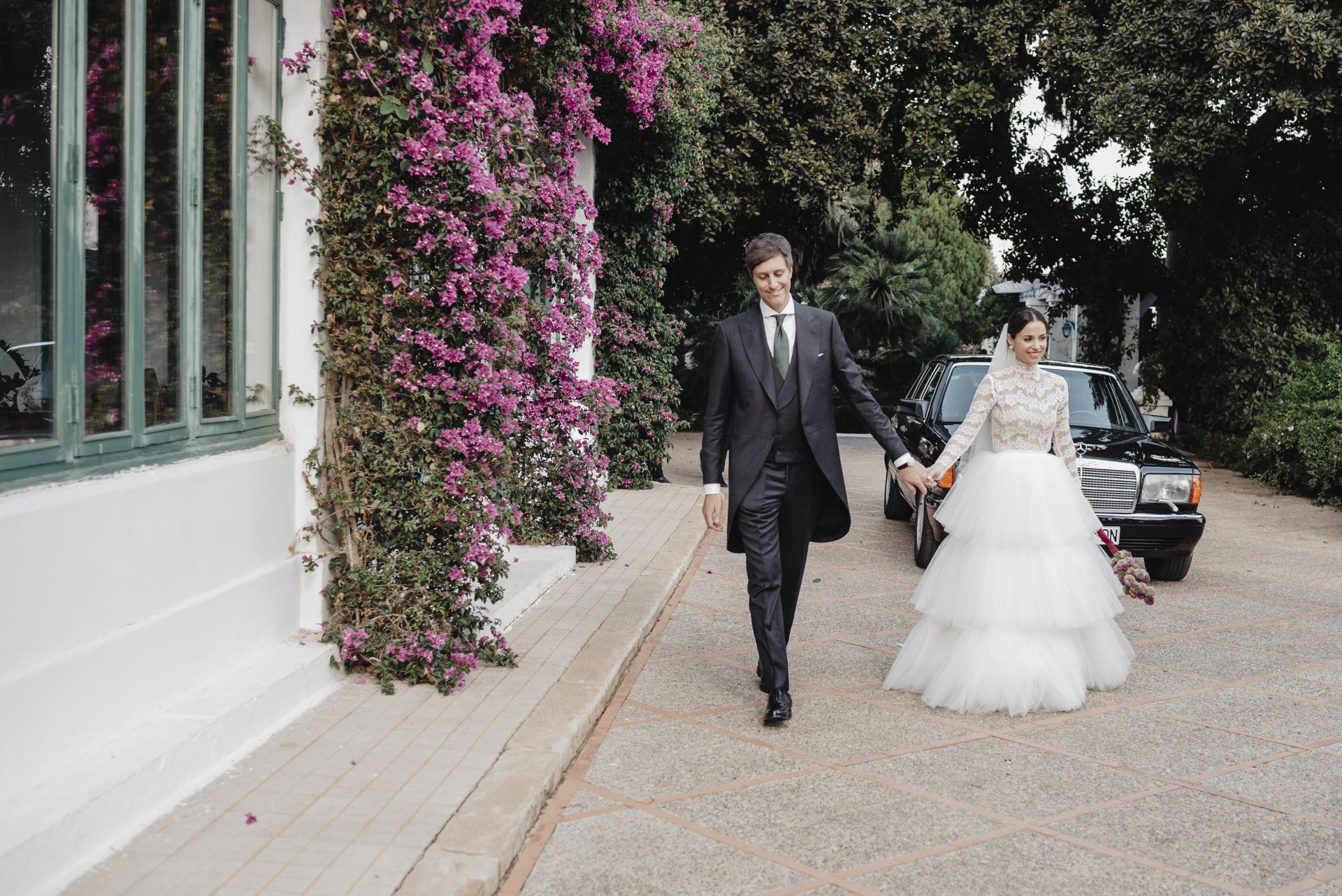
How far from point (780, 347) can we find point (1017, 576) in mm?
1694

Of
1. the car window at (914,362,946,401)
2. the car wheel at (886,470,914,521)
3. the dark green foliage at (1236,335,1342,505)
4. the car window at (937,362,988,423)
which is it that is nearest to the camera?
the car window at (937,362,988,423)

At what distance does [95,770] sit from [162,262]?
1.83 meters

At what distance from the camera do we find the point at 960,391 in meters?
11.1

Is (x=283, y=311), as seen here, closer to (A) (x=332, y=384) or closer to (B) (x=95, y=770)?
(A) (x=332, y=384)

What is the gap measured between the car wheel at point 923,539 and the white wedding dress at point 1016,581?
10.6 feet

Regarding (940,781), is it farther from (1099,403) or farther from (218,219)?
(1099,403)

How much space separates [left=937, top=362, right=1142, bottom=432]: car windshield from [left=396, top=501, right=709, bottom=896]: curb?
442 cm

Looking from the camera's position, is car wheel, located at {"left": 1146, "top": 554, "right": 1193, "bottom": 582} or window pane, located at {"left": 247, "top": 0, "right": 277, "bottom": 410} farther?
car wheel, located at {"left": 1146, "top": 554, "right": 1193, "bottom": 582}

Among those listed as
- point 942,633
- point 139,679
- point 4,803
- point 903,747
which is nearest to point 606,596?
point 942,633

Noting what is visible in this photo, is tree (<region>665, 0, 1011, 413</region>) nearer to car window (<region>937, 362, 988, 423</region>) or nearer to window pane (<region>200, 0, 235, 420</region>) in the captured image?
car window (<region>937, 362, 988, 423</region>)

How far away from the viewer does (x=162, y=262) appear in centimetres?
454

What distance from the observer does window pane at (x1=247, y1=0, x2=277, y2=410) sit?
5328 millimetres

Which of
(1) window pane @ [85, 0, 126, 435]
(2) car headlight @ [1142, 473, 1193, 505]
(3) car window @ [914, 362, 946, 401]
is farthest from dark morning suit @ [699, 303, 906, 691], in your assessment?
(3) car window @ [914, 362, 946, 401]

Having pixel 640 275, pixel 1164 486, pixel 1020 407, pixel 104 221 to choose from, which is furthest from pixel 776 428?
pixel 640 275
